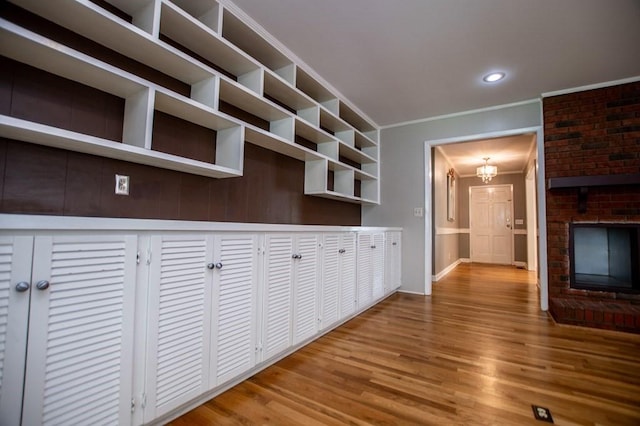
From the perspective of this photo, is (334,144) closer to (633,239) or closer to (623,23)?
(623,23)

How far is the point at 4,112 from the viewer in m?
1.21

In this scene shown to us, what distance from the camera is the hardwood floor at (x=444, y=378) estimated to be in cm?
146

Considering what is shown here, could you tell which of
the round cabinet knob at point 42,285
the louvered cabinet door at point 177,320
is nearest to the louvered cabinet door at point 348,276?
the louvered cabinet door at point 177,320

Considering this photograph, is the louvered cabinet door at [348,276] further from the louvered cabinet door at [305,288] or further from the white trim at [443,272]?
the white trim at [443,272]

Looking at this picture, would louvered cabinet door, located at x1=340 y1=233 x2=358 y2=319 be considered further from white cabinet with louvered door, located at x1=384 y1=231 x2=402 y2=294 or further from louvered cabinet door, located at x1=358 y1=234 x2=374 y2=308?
white cabinet with louvered door, located at x1=384 y1=231 x2=402 y2=294

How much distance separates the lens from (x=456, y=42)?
2.38 meters

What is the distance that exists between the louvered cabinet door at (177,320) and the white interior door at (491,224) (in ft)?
26.2

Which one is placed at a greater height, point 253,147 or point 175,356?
point 253,147

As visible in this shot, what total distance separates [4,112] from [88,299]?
87cm

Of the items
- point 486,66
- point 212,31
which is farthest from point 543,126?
point 212,31

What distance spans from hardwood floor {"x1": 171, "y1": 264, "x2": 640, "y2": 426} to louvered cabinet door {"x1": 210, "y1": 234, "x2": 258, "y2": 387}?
180 mm

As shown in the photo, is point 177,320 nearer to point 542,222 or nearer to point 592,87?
point 542,222

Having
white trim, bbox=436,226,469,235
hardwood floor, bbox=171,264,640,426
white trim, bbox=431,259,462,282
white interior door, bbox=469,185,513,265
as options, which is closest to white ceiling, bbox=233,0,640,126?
hardwood floor, bbox=171,264,640,426

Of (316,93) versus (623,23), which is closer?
(623,23)
